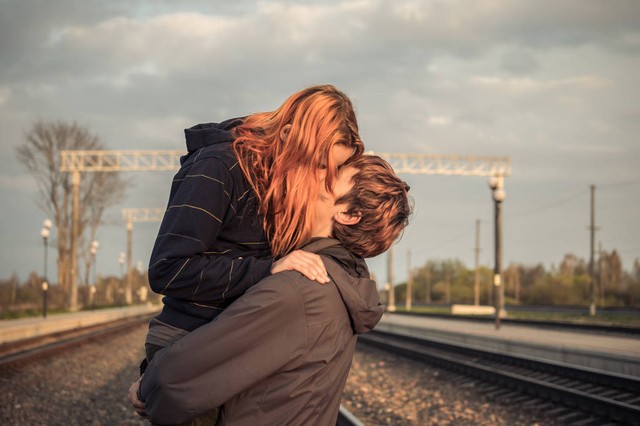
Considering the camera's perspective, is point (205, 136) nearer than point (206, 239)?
No

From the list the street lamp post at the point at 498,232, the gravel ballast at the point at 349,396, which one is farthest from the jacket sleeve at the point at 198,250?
the street lamp post at the point at 498,232

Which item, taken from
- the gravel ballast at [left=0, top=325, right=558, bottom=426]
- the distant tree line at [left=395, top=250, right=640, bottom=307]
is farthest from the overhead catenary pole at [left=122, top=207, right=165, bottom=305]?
the gravel ballast at [left=0, top=325, right=558, bottom=426]

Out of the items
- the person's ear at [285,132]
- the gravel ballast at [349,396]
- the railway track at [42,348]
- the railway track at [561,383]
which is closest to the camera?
the person's ear at [285,132]

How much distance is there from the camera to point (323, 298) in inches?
87.2

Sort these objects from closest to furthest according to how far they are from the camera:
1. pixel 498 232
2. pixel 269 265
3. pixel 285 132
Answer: pixel 269 265
pixel 285 132
pixel 498 232

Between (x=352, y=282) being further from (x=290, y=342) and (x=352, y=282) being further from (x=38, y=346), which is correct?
(x=38, y=346)

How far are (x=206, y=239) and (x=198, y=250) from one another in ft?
0.15

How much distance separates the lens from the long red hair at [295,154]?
246cm

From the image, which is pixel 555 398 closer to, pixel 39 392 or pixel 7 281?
pixel 39 392

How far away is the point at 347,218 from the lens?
7.95ft

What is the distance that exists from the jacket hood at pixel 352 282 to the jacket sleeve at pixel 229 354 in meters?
0.17

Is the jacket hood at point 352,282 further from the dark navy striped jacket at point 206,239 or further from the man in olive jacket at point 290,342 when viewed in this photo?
the dark navy striped jacket at point 206,239

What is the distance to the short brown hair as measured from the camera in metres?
2.39

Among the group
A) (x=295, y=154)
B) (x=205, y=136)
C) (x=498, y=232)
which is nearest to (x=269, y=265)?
(x=295, y=154)
